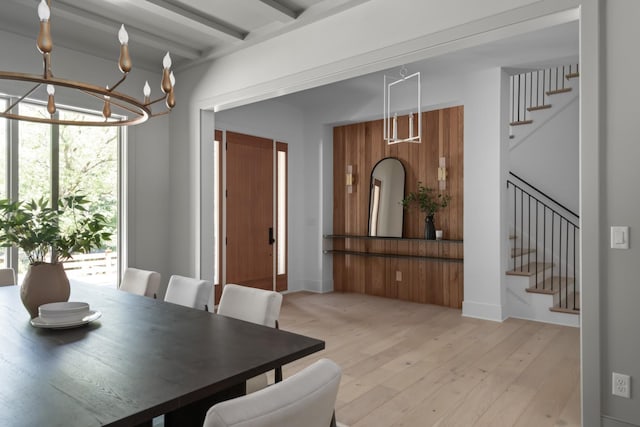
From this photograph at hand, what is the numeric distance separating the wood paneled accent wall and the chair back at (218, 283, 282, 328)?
3.72m

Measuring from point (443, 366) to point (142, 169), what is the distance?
3633 mm

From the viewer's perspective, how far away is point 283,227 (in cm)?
658

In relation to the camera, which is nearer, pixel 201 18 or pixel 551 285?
pixel 201 18

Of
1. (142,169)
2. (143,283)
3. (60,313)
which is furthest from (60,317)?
(142,169)

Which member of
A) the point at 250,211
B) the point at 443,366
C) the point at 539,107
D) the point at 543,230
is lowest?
the point at 443,366

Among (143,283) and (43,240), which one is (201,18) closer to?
(143,283)

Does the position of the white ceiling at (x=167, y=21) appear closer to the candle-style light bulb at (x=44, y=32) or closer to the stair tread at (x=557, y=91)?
the candle-style light bulb at (x=44, y=32)

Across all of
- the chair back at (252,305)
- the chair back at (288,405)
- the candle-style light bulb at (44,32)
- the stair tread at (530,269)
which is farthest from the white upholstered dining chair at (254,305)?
the stair tread at (530,269)

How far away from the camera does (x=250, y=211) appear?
6.04 m

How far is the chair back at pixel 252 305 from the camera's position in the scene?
2215mm

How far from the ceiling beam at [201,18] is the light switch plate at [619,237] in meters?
3.35

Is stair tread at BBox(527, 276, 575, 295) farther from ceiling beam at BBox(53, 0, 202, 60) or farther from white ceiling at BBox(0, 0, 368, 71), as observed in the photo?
ceiling beam at BBox(53, 0, 202, 60)

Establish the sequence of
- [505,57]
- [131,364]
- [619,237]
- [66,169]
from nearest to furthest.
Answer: [131,364] → [619,237] → [66,169] → [505,57]

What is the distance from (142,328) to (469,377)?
95.9 inches
